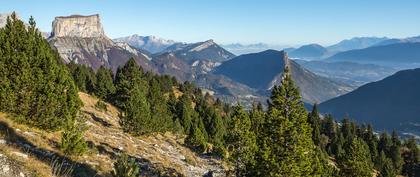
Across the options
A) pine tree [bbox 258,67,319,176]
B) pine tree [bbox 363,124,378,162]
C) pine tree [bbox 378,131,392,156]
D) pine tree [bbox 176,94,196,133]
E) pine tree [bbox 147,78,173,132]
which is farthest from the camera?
pine tree [bbox 378,131,392,156]

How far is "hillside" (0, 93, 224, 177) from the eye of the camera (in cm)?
2083

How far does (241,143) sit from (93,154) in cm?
1726

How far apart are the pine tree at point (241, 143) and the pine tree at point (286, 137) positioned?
5961 millimetres

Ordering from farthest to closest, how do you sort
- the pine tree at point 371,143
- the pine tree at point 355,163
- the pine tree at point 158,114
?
the pine tree at point 371,143, the pine tree at point 158,114, the pine tree at point 355,163

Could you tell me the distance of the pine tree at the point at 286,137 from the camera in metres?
35.2

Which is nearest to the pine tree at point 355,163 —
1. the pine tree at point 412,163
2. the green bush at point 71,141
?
the green bush at point 71,141

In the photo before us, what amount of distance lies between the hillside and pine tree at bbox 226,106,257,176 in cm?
413

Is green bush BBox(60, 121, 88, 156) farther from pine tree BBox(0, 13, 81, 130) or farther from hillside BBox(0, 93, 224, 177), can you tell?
pine tree BBox(0, 13, 81, 130)

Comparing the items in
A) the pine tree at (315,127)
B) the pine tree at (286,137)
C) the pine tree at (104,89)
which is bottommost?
the pine tree at (315,127)

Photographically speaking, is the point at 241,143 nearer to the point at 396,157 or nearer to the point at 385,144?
the point at 396,157

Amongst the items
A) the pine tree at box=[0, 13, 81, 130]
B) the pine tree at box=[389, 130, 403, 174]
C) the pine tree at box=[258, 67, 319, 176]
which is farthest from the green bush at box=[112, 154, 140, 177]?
the pine tree at box=[389, 130, 403, 174]

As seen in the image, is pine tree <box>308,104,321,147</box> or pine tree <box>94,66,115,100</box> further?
pine tree <box>308,104,321,147</box>

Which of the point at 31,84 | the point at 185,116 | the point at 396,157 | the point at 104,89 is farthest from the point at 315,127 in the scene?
the point at 31,84

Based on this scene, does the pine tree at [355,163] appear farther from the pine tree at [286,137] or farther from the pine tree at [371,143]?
the pine tree at [371,143]
